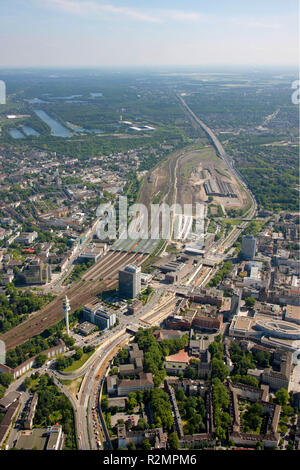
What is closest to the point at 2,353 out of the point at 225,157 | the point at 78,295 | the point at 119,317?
the point at 119,317

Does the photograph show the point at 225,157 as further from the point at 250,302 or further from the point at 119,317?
the point at 119,317

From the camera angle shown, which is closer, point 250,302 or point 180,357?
point 180,357

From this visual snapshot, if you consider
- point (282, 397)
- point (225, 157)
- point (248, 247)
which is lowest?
point (282, 397)

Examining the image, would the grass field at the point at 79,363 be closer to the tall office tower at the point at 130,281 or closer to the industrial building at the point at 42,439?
the industrial building at the point at 42,439

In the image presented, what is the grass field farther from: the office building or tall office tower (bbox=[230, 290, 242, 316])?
tall office tower (bbox=[230, 290, 242, 316])

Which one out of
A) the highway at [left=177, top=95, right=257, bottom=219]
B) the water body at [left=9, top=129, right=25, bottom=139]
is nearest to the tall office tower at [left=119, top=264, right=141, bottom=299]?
the highway at [left=177, top=95, right=257, bottom=219]
